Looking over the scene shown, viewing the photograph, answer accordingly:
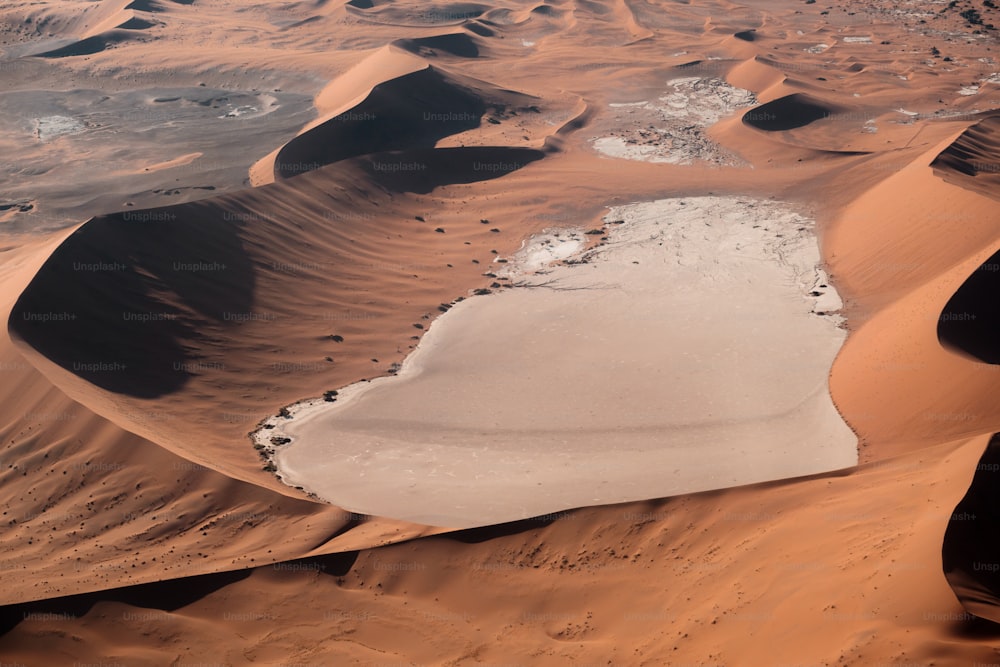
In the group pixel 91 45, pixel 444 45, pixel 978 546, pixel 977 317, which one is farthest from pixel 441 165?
pixel 91 45

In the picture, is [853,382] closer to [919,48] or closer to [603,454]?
[603,454]

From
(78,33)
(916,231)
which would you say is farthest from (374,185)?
(78,33)

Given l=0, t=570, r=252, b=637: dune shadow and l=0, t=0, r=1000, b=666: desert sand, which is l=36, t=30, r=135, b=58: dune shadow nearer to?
l=0, t=0, r=1000, b=666: desert sand

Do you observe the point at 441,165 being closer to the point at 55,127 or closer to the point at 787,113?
the point at 787,113

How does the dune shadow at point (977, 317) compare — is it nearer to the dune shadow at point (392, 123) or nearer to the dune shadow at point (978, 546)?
the dune shadow at point (978, 546)

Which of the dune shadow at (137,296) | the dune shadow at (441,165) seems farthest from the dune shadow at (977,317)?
the dune shadow at (441,165)

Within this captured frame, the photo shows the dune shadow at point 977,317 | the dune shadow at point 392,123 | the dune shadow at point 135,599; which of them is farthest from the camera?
the dune shadow at point 392,123
